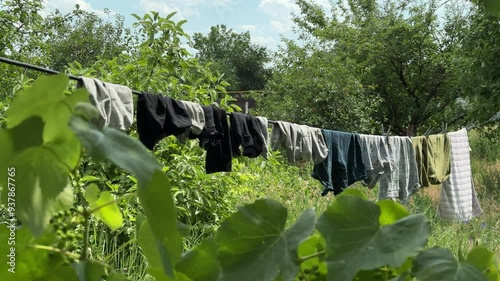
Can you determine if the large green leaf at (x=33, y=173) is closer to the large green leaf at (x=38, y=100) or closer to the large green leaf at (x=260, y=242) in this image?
the large green leaf at (x=38, y=100)

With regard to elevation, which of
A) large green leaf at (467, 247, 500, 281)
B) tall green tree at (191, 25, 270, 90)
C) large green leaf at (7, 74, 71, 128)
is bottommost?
large green leaf at (467, 247, 500, 281)

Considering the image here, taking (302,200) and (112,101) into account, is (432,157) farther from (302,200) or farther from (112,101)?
(112,101)

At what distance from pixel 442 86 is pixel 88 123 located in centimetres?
818

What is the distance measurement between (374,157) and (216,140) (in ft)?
4.94

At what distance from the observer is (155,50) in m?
2.83

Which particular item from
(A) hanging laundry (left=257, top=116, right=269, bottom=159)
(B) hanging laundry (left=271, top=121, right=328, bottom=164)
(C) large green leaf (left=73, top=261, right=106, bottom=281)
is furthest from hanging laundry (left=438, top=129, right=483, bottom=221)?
(C) large green leaf (left=73, top=261, right=106, bottom=281)

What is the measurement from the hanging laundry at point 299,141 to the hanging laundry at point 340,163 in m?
0.08

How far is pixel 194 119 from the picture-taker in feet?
6.87

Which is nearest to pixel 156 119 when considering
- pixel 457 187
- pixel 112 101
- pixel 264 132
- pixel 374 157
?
pixel 112 101

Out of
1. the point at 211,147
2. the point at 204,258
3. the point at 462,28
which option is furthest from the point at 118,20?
the point at 204,258

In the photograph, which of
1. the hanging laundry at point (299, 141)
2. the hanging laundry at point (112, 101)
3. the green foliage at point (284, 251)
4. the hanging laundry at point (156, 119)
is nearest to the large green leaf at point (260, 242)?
the green foliage at point (284, 251)

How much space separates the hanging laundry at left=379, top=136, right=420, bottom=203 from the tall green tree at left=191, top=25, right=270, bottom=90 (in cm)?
2070

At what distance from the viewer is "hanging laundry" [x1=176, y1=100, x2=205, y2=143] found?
208 cm

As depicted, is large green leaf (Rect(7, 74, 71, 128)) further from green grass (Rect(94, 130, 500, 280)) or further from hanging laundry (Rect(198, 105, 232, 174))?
hanging laundry (Rect(198, 105, 232, 174))
